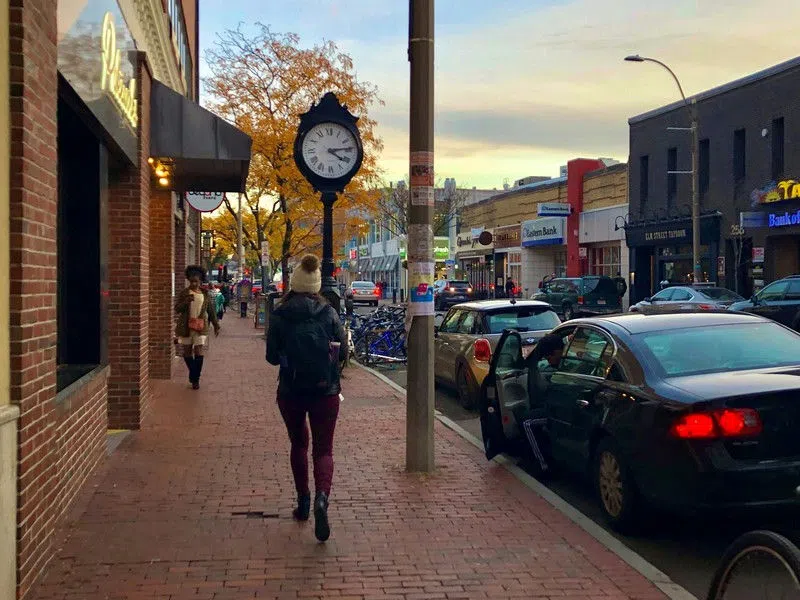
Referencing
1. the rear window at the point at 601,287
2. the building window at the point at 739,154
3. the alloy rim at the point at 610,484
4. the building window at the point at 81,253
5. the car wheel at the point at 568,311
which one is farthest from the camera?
the rear window at the point at 601,287

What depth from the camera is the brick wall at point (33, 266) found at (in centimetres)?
470

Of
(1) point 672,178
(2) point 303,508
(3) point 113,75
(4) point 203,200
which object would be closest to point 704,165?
(1) point 672,178

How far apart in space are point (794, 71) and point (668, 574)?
102 feet

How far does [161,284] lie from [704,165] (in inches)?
1140

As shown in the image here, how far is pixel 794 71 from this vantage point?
3228 cm

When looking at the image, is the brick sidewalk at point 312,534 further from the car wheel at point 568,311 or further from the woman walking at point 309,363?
the car wheel at point 568,311

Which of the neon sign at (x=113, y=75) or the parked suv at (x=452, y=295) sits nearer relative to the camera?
the neon sign at (x=113, y=75)

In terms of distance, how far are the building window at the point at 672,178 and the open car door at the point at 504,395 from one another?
1314 inches

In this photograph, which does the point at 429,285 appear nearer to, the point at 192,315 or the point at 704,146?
the point at 192,315

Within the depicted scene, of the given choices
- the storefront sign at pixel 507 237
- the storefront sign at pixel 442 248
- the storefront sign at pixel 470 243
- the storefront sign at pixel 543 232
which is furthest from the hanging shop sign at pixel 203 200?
the storefront sign at pixel 442 248

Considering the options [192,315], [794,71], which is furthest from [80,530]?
[794,71]

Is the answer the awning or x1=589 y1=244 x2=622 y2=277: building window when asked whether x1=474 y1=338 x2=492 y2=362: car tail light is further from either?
x1=589 y1=244 x2=622 y2=277: building window

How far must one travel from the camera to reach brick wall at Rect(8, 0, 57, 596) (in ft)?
15.4

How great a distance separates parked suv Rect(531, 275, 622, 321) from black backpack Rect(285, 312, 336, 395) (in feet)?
99.6
